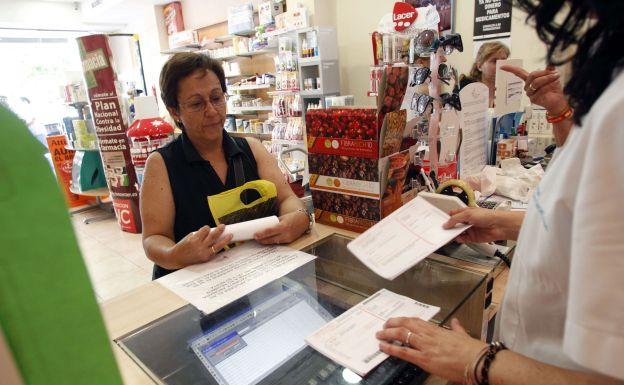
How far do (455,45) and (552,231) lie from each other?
5.45 ft

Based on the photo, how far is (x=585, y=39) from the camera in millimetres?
487

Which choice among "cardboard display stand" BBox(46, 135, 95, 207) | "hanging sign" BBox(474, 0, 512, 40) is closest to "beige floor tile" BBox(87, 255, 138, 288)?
"cardboard display stand" BBox(46, 135, 95, 207)

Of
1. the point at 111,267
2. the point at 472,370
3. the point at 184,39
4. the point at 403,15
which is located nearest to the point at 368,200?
the point at 472,370

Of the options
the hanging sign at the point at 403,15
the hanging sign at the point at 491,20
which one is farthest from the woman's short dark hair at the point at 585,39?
the hanging sign at the point at 491,20

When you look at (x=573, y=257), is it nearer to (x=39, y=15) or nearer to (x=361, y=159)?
(x=361, y=159)

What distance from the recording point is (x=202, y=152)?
5.92ft

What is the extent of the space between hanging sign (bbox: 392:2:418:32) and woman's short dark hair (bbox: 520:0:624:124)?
1.96 m

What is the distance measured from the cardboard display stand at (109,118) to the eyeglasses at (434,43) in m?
3.56

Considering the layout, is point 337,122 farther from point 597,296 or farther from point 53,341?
point 53,341

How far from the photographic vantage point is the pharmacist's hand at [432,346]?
26.2 inches

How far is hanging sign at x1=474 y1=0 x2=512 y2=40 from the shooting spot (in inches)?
148

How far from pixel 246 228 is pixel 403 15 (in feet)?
5.91

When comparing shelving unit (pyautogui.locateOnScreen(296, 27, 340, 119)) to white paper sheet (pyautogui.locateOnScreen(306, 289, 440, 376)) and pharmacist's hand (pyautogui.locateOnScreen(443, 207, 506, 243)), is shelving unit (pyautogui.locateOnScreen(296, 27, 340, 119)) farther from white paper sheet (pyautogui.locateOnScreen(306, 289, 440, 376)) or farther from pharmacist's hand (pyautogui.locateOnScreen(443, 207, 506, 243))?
white paper sheet (pyautogui.locateOnScreen(306, 289, 440, 376))

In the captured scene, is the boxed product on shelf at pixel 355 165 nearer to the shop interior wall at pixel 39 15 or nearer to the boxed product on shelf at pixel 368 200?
the boxed product on shelf at pixel 368 200
